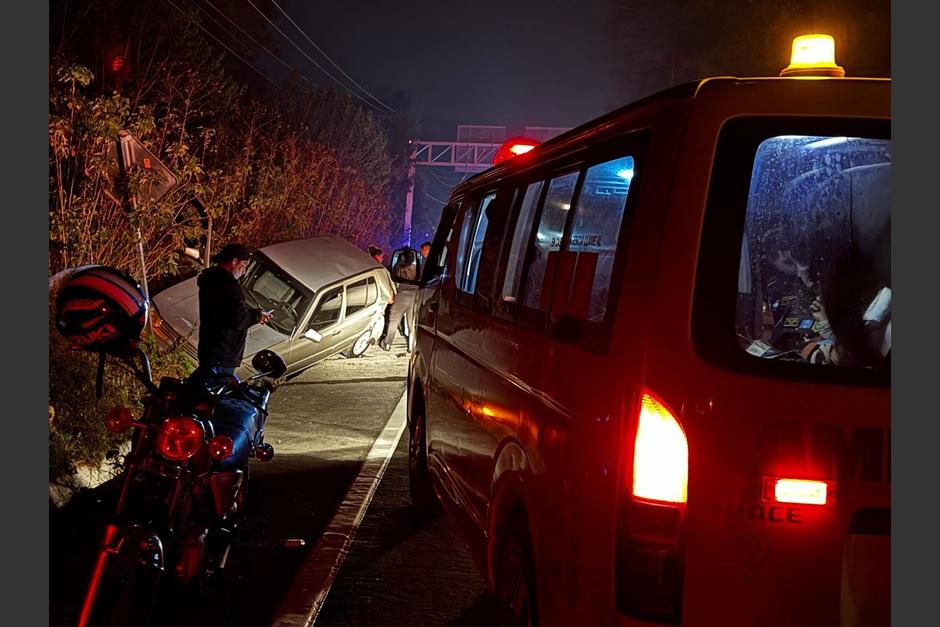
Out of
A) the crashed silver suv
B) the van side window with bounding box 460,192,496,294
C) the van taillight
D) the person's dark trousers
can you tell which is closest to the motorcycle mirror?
the person's dark trousers

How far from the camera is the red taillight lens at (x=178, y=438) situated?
365 cm

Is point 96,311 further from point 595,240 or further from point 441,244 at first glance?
point 441,244

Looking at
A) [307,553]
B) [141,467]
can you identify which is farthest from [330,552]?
[141,467]

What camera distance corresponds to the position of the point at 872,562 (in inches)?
98.8

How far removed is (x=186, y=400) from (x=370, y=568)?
193cm

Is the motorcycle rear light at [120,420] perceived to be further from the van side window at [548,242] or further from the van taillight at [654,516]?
the van taillight at [654,516]

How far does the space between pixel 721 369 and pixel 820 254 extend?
2.04ft

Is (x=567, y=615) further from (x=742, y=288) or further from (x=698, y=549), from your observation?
(x=742, y=288)

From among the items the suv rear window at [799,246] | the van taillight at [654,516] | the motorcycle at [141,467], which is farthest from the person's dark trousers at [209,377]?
the suv rear window at [799,246]

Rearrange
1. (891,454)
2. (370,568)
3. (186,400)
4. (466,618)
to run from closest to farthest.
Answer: (891,454), (186,400), (466,618), (370,568)

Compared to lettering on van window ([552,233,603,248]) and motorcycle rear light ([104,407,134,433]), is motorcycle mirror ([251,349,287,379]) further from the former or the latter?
lettering on van window ([552,233,603,248])

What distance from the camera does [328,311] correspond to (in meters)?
14.0

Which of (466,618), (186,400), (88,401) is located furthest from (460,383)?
(88,401)

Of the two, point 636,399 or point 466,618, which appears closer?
point 636,399
